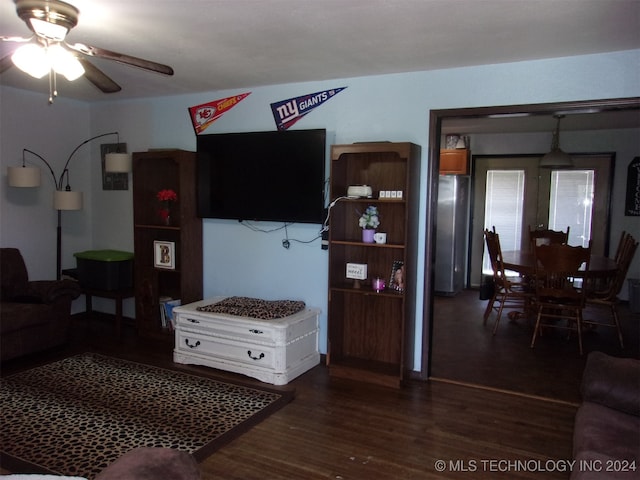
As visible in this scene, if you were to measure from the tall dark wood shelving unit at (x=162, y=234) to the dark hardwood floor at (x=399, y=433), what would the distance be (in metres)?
0.72

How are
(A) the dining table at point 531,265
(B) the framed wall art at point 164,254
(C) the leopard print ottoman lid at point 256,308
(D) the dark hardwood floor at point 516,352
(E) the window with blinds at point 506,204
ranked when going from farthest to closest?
(E) the window with blinds at point 506,204, (A) the dining table at point 531,265, (B) the framed wall art at point 164,254, (C) the leopard print ottoman lid at point 256,308, (D) the dark hardwood floor at point 516,352

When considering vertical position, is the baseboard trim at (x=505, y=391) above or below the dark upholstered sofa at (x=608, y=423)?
below

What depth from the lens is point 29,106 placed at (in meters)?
4.82

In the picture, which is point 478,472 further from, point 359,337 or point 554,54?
point 554,54

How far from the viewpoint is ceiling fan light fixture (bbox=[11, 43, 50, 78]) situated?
7.55ft

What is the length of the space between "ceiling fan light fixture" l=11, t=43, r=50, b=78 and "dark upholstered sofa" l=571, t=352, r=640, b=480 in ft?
9.07

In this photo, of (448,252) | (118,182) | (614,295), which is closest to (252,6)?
(118,182)

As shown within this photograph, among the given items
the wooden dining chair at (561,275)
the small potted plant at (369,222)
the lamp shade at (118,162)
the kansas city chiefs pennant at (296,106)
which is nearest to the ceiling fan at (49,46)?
the kansas city chiefs pennant at (296,106)

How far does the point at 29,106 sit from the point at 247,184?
2.33 m

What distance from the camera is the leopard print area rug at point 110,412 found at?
2660mm

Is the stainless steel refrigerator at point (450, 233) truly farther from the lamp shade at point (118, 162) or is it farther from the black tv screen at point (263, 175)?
the lamp shade at point (118, 162)

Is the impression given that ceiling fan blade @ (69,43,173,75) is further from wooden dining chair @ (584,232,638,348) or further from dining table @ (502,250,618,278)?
wooden dining chair @ (584,232,638,348)

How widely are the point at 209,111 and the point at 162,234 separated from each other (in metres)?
1.26

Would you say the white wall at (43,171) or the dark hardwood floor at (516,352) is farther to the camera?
A: the white wall at (43,171)
